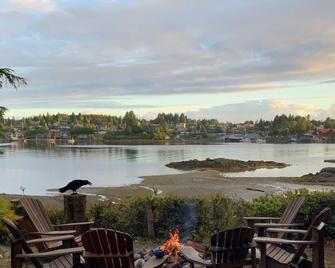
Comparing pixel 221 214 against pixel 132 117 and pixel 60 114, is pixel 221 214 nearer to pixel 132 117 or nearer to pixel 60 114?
pixel 132 117

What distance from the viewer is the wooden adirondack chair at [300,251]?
512cm

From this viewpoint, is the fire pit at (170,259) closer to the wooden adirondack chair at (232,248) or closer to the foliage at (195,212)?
the wooden adirondack chair at (232,248)

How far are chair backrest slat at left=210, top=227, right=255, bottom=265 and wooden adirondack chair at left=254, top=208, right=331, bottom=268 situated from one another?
312mm

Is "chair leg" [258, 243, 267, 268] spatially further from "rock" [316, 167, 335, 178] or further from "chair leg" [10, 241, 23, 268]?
"rock" [316, 167, 335, 178]

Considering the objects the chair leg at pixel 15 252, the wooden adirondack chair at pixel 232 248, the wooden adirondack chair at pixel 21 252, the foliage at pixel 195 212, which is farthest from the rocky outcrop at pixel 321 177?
the chair leg at pixel 15 252

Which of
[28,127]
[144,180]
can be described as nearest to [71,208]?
[144,180]

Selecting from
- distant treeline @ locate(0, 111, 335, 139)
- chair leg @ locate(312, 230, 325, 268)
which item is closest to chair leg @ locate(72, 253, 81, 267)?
chair leg @ locate(312, 230, 325, 268)

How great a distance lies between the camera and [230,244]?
16.3ft

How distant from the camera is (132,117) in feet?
527

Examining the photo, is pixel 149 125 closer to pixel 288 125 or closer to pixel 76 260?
pixel 288 125

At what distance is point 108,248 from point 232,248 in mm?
1276

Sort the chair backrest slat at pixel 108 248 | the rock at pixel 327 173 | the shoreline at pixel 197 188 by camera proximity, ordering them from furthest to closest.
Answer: the rock at pixel 327 173, the shoreline at pixel 197 188, the chair backrest slat at pixel 108 248

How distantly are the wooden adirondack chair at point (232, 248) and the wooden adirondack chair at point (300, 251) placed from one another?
0.27 meters

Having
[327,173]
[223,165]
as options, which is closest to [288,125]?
[223,165]
